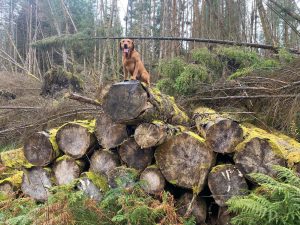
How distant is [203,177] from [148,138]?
725mm

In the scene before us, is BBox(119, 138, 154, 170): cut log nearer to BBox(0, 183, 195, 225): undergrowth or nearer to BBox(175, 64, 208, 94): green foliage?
BBox(0, 183, 195, 225): undergrowth

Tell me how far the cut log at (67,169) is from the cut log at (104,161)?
187mm

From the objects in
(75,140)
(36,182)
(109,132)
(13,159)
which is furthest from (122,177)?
(13,159)

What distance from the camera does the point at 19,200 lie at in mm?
4102

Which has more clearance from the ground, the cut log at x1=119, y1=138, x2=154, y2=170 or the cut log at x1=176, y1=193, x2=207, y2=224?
the cut log at x1=119, y1=138, x2=154, y2=170

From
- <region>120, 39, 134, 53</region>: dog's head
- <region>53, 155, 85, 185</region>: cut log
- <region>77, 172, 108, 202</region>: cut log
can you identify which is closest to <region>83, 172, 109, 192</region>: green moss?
<region>77, 172, 108, 202</region>: cut log

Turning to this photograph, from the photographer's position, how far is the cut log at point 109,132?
12.9 ft

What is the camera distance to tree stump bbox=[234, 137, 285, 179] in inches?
133

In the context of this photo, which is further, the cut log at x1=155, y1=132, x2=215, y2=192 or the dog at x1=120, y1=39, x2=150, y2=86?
the dog at x1=120, y1=39, x2=150, y2=86

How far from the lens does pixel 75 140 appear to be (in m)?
4.12

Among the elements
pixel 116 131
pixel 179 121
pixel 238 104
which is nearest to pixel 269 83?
pixel 238 104

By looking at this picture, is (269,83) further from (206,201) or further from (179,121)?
(206,201)

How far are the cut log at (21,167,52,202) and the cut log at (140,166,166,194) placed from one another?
1324 mm

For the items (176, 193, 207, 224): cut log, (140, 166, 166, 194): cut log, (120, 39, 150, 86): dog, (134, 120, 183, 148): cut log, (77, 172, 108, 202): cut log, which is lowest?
(176, 193, 207, 224): cut log
